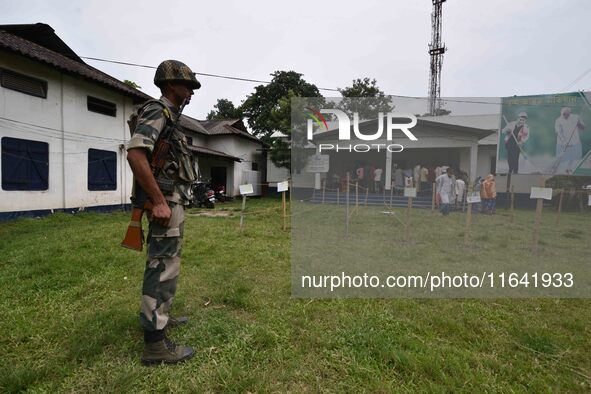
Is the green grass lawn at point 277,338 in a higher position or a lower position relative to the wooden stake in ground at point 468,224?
lower

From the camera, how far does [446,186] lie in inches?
134

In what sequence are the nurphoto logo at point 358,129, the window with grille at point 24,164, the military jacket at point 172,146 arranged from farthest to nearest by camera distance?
the window with grille at point 24,164
the nurphoto logo at point 358,129
the military jacket at point 172,146

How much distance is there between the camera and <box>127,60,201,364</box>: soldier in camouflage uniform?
5.74ft

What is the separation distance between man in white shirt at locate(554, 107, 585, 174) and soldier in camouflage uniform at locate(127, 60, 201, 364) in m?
3.62

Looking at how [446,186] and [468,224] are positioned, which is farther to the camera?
[468,224]

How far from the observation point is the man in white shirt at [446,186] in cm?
337

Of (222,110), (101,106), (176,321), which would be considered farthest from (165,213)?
(222,110)

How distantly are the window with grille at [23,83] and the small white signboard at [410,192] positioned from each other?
9.23m

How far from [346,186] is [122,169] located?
9.50 metres

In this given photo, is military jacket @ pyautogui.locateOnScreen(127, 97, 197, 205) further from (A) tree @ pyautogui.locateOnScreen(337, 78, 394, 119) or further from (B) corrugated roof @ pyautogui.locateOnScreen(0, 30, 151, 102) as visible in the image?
(B) corrugated roof @ pyautogui.locateOnScreen(0, 30, 151, 102)

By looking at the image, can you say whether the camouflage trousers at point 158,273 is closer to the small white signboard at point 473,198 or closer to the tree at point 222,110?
the small white signboard at point 473,198

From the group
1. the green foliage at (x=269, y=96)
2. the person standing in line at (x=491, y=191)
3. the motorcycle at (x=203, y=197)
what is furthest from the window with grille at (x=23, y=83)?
the green foliage at (x=269, y=96)

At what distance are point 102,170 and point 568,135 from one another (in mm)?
11217

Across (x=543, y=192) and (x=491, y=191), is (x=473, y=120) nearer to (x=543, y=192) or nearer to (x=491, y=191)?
(x=491, y=191)
